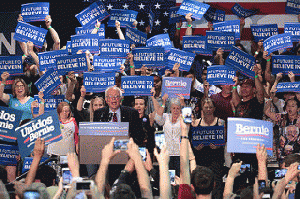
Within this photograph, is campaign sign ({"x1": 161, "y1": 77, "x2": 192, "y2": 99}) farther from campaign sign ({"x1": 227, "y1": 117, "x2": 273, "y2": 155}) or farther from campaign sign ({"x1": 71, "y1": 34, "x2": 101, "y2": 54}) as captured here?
campaign sign ({"x1": 227, "y1": 117, "x2": 273, "y2": 155})

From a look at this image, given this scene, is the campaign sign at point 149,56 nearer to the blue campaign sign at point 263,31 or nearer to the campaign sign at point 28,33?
the campaign sign at point 28,33

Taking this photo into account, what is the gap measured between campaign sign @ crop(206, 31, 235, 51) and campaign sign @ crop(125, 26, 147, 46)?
43.3 inches

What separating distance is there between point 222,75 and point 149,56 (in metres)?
1.10

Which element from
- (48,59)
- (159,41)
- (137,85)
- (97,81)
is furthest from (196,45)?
(48,59)

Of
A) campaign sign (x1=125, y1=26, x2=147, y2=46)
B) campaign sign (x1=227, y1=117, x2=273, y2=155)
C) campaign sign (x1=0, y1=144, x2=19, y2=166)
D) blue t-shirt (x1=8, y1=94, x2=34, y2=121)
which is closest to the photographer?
campaign sign (x1=227, y1=117, x2=273, y2=155)

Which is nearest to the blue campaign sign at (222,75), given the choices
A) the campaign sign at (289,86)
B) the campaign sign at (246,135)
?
the campaign sign at (289,86)

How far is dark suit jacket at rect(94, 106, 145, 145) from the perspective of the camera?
6.52 m

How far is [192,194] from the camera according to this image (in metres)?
4.18

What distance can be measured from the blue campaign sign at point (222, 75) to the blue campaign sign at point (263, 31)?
61.9 inches

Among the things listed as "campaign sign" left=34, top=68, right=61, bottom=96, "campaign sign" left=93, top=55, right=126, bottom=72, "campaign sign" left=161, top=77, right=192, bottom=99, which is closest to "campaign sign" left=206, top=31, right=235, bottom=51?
"campaign sign" left=161, top=77, right=192, bottom=99

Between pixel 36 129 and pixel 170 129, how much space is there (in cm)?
210

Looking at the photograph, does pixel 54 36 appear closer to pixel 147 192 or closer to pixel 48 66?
pixel 48 66

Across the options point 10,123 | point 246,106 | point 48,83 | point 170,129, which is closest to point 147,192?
point 10,123

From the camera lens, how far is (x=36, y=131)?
18.7ft
